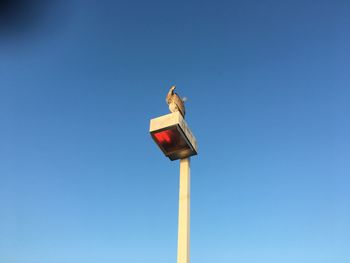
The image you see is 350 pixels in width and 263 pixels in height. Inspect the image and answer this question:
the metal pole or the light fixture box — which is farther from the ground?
the light fixture box

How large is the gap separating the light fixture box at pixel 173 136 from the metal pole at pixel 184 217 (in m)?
0.26

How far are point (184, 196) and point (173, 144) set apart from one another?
3.24 feet

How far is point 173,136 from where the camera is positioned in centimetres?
602

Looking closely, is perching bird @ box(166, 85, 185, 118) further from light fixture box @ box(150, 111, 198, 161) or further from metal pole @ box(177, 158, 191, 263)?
metal pole @ box(177, 158, 191, 263)

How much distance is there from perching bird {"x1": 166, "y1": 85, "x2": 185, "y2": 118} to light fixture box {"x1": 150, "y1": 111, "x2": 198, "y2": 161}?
28 cm

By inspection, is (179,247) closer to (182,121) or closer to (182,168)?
(182,168)

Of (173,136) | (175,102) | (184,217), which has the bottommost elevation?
(184,217)

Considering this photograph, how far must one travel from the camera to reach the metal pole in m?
5.29

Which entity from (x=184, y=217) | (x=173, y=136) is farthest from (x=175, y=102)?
(x=184, y=217)

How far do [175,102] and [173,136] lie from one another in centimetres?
70

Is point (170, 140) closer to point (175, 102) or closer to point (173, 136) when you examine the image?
point (173, 136)

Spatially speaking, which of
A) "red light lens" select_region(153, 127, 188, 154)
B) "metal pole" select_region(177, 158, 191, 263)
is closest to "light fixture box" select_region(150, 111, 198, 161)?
"red light lens" select_region(153, 127, 188, 154)

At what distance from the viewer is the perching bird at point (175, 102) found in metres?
6.27

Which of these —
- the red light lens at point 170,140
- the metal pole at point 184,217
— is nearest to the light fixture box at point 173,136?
the red light lens at point 170,140
